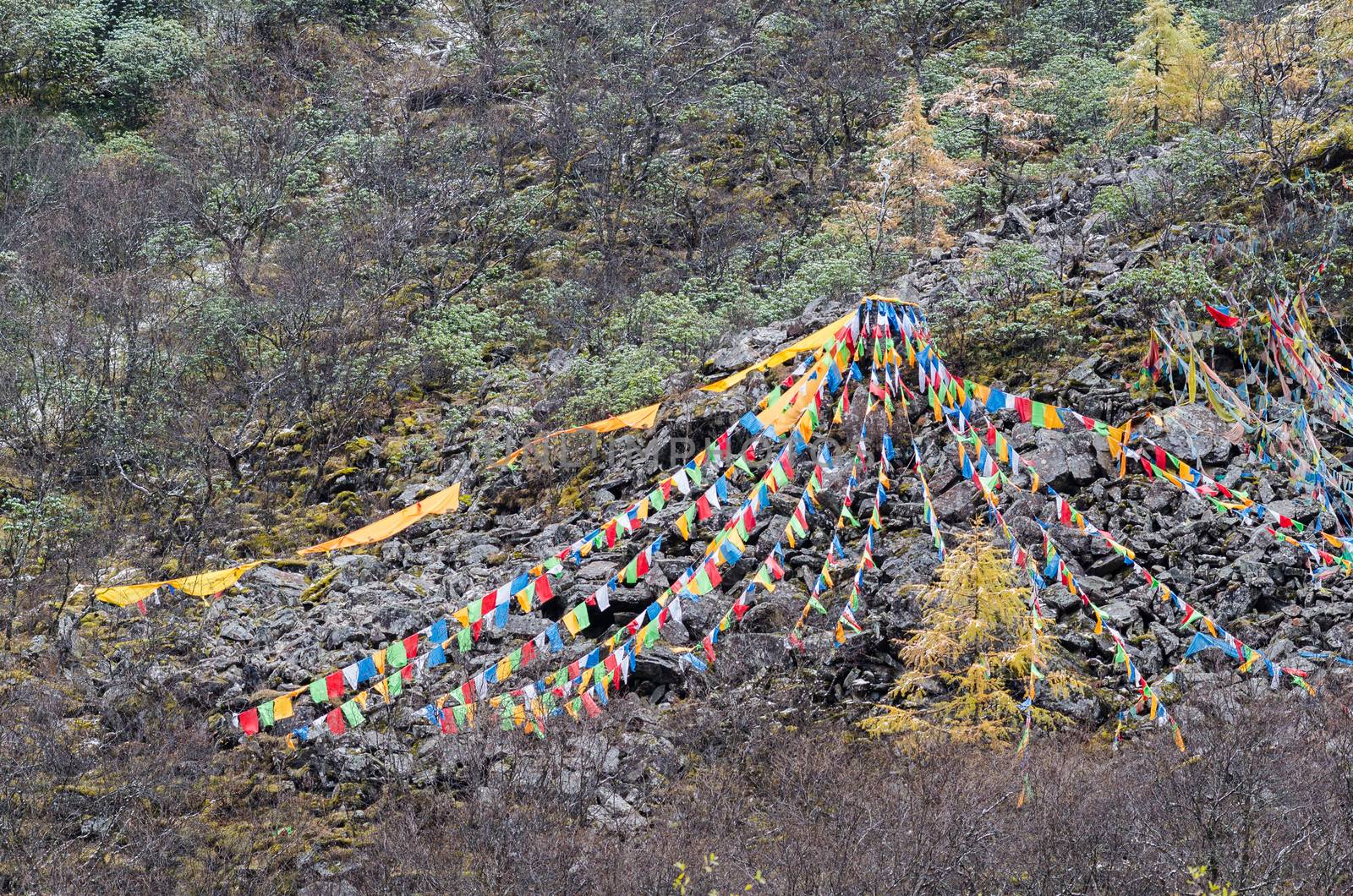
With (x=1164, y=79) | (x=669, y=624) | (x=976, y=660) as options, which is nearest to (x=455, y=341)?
(x=669, y=624)

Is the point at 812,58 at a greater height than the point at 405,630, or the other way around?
the point at 812,58

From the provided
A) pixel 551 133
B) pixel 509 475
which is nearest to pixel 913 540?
pixel 509 475

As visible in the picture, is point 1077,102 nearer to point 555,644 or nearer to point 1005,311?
point 1005,311

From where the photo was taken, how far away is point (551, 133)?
104 feet

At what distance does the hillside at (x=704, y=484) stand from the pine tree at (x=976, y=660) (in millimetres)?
47

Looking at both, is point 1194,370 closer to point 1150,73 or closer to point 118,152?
point 1150,73

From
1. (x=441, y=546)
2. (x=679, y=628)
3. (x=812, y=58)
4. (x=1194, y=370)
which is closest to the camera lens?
(x=679, y=628)

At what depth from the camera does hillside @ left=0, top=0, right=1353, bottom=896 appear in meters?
9.95

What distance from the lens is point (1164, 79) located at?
25.8 meters

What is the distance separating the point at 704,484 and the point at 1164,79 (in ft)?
54.5

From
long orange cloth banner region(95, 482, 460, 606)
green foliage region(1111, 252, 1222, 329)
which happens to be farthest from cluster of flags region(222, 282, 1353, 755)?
long orange cloth banner region(95, 482, 460, 606)

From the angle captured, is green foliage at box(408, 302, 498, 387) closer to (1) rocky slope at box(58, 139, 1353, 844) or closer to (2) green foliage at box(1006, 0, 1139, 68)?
(1) rocky slope at box(58, 139, 1353, 844)

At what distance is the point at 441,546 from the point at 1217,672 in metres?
9.49

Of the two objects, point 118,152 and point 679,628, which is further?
point 118,152
